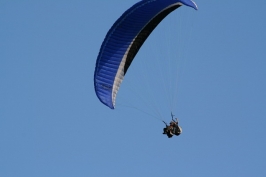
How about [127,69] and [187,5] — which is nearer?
[187,5]

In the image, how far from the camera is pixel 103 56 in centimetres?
5084

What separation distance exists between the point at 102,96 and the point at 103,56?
1.72 metres

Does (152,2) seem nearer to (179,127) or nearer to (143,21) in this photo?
(143,21)

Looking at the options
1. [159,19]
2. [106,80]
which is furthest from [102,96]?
[159,19]

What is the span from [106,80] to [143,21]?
2.98m

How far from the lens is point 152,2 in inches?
1960

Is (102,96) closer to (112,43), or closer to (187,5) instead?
(112,43)

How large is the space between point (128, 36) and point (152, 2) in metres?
2.07

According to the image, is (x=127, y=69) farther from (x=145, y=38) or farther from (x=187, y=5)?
(x=187, y=5)

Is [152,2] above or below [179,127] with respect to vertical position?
above

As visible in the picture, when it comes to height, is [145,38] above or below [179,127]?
above

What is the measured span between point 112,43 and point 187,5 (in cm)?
Answer: 406

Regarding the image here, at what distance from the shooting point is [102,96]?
166 ft

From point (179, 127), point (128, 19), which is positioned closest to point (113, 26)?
point (128, 19)
